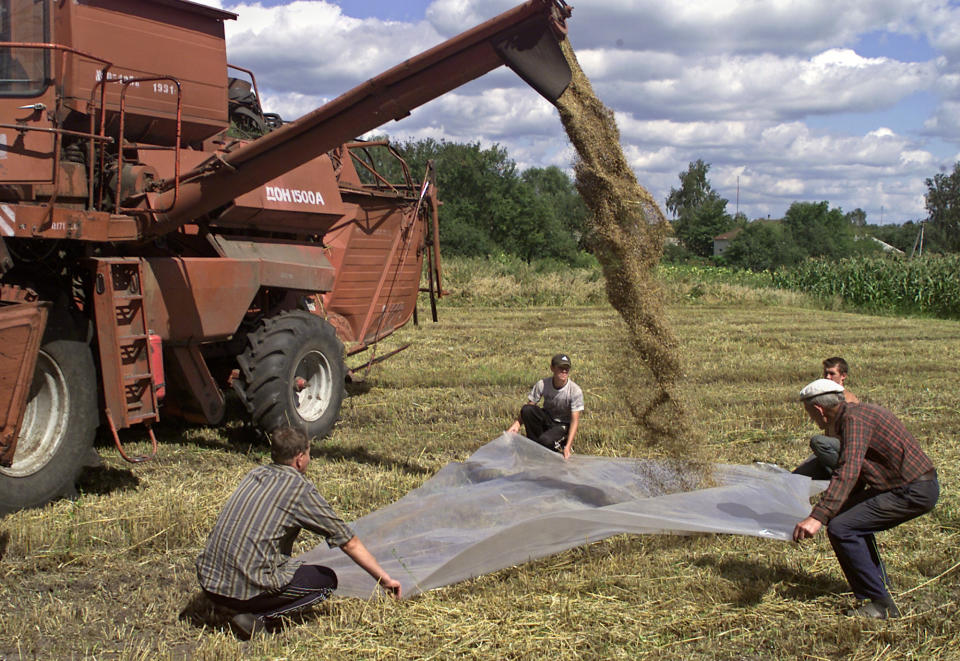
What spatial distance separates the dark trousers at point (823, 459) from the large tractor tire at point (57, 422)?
4251 millimetres

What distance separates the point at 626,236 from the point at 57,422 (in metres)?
3.45

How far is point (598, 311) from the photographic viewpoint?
19562 mm

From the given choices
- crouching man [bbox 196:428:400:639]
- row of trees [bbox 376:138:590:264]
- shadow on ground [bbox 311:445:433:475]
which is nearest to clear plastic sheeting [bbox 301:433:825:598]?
crouching man [bbox 196:428:400:639]

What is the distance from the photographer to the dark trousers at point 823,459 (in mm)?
5430

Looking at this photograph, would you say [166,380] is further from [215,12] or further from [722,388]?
[722,388]

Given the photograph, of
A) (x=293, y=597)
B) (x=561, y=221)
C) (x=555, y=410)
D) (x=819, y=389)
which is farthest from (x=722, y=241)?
(x=293, y=597)

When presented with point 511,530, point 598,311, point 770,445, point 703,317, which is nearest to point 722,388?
point 770,445

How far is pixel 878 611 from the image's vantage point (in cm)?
378

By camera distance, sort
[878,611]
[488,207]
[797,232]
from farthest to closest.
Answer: [797,232], [488,207], [878,611]

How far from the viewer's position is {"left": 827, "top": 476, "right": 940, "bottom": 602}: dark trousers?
379 centimetres

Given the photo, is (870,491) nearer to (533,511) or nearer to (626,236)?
(533,511)

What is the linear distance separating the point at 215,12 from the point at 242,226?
1527 mm

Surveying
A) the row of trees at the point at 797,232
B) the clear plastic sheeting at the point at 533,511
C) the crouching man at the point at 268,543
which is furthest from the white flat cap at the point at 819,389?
the row of trees at the point at 797,232

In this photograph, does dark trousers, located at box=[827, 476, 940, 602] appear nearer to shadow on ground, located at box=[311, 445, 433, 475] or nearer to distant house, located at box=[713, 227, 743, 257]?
shadow on ground, located at box=[311, 445, 433, 475]
